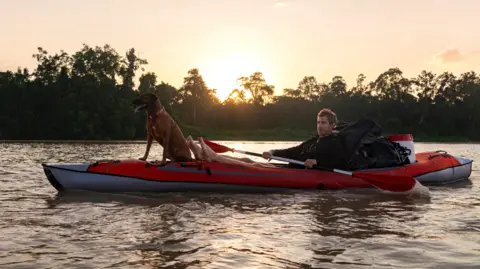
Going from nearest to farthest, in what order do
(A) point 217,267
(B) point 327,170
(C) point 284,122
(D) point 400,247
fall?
(A) point 217,267 < (D) point 400,247 < (B) point 327,170 < (C) point 284,122

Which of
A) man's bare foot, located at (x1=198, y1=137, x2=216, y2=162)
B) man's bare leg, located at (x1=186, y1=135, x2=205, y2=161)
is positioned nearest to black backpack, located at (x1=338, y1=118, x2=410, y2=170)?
man's bare foot, located at (x1=198, y1=137, x2=216, y2=162)

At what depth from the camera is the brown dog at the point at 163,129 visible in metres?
7.93

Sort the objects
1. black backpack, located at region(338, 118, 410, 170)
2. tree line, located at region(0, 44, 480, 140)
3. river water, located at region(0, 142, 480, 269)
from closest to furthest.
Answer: river water, located at region(0, 142, 480, 269) → black backpack, located at region(338, 118, 410, 170) → tree line, located at region(0, 44, 480, 140)

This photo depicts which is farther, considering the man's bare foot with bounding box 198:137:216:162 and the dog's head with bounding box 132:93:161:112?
the man's bare foot with bounding box 198:137:216:162

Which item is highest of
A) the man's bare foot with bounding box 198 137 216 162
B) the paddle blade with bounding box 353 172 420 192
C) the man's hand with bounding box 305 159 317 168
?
the man's bare foot with bounding box 198 137 216 162

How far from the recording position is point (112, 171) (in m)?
7.63

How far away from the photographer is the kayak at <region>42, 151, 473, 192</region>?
760 centimetres

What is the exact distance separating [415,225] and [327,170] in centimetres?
306

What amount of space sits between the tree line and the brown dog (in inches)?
1813

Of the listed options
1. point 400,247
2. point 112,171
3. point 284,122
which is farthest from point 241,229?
point 284,122

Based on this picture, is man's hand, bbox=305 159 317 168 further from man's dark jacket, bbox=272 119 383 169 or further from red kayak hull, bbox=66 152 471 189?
A: man's dark jacket, bbox=272 119 383 169

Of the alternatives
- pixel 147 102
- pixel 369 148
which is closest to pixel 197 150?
pixel 147 102

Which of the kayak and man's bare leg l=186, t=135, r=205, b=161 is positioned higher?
man's bare leg l=186, t=135, r=205, b=161

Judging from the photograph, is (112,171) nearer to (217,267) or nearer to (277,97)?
(217,267)
